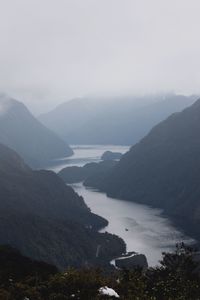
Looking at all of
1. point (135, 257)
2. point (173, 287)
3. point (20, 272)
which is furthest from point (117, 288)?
point (135, 257)

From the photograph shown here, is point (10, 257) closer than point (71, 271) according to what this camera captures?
No

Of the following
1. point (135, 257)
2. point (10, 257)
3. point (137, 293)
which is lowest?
point (135, 257)

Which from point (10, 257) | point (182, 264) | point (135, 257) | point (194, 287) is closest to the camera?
point (194, 287)

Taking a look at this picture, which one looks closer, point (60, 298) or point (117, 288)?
point (60, 298)

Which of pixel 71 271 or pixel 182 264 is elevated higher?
pixel 71 271

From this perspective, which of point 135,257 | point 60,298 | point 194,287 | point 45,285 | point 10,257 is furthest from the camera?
point 135,257

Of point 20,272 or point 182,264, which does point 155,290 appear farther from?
point 182,264

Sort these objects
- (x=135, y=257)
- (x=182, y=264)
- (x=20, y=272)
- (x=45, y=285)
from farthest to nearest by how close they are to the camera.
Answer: (x=135, y=257), (x=182, y=264), (x=20, y=272), (x=45, y=285)

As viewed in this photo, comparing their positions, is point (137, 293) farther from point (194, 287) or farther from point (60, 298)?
point (194, 287)

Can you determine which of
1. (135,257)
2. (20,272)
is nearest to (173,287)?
(20,272)
